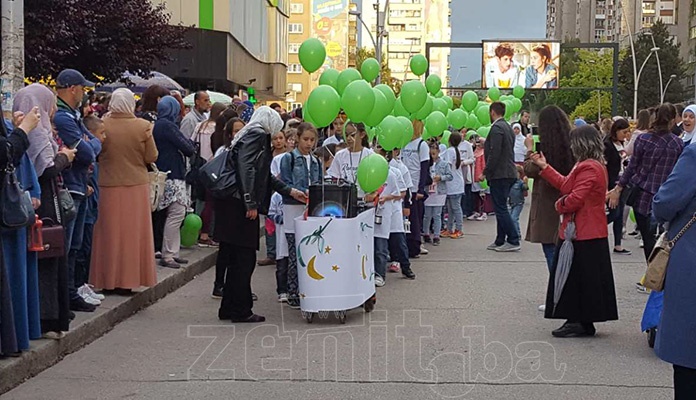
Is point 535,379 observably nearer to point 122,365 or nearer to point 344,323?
point 344,323

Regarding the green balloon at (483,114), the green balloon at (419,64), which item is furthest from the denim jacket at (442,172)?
the green balloon at (483,114)

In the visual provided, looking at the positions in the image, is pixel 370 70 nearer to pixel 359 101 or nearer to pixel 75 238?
pixel 359 101

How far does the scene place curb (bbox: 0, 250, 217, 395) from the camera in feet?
21.0

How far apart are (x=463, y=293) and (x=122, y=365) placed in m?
4.40

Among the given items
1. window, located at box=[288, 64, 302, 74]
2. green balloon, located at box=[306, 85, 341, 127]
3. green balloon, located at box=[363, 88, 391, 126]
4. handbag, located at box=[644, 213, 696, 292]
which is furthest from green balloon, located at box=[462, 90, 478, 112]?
window, located at box=[288, 64, 302, 74]

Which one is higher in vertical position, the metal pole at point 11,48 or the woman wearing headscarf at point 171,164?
the metal pole at point 11,48

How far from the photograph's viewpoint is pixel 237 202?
338 inches

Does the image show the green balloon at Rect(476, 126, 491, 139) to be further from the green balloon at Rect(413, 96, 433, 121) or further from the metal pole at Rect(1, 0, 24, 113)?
the metal pole at Rect(1, 0, 24, 113)

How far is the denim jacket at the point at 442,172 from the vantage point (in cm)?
1489

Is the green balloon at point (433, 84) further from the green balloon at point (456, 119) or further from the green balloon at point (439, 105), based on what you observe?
the green balloon at point (456, 119)

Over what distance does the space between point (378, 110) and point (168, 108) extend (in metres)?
2.60

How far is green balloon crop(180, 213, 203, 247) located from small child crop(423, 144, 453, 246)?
3.95 metres

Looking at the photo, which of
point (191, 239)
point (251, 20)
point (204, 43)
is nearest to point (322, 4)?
point (251, 20)

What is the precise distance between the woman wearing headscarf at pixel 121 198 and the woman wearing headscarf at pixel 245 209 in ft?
2.72
